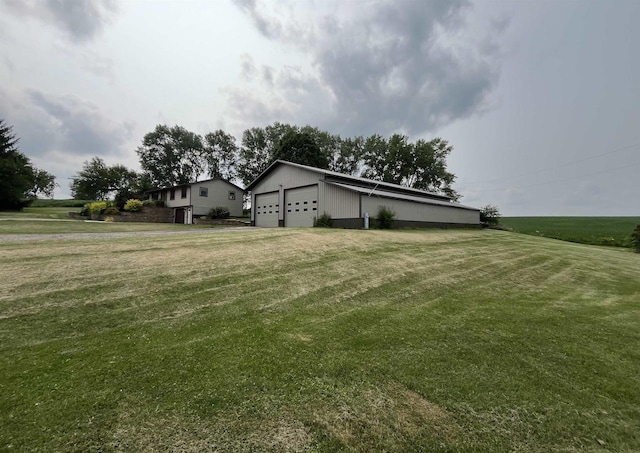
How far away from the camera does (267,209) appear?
26.7m

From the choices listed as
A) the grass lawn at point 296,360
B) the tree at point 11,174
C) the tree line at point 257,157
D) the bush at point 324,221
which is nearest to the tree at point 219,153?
the tree line at point 257,157

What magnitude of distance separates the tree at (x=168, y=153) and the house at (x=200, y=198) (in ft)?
48.0

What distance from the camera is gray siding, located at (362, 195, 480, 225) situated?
63.9 ft

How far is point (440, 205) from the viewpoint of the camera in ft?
89.4

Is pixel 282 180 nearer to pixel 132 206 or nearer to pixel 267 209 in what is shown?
pixel 267 209

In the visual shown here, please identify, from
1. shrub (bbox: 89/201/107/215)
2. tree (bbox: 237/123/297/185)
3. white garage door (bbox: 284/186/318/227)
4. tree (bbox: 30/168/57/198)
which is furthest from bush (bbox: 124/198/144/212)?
tree (bbox: 30/168/57/198)

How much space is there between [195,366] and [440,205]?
2758cm

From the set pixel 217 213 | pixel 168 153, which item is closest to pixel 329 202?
pixel 217 213

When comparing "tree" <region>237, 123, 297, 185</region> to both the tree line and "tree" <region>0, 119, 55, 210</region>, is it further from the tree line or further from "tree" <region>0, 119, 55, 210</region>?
"tree" <region>0, 119, 55, 210</region>

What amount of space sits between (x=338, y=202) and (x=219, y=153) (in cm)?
3912

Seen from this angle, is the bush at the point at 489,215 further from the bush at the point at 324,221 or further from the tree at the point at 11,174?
the tree at the point at 11,174

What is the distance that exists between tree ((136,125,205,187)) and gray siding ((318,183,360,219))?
38392mm

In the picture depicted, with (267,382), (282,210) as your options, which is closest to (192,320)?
(267,382)

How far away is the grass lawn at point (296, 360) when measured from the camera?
236cm
